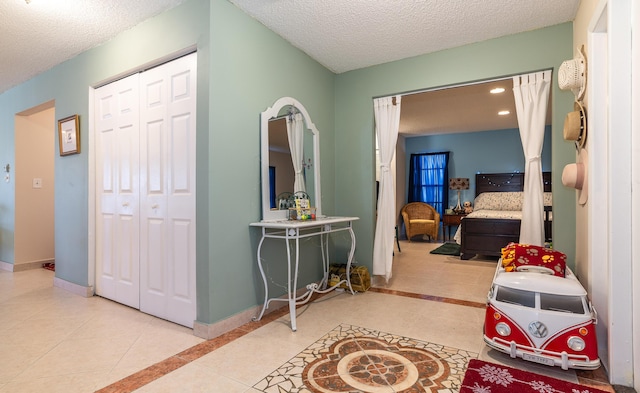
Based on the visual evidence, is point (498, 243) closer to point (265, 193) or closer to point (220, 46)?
point (265, 193)

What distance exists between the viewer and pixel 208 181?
7.55 feet

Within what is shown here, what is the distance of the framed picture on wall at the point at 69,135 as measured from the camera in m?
3.36

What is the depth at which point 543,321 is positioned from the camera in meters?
1.81

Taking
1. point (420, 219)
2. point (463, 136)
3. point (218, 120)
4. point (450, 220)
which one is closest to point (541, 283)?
point (218, 120)

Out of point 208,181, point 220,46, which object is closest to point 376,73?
point 220,46

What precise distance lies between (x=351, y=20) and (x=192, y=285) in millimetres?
2493

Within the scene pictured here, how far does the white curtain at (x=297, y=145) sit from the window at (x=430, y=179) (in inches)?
218

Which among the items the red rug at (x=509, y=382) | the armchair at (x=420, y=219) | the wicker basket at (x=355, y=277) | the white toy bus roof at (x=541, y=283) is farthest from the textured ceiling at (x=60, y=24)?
the armchair at (x=420, y=219)

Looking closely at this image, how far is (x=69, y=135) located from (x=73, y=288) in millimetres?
1616

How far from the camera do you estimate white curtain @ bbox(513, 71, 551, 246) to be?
288 cm

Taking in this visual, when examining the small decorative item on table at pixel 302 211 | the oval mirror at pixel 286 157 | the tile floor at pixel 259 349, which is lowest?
the tile floor at pixel 259 349

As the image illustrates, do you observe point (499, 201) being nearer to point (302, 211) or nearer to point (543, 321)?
point (302, 211)

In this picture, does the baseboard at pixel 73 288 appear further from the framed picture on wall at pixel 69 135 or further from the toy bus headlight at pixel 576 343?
the toy bus headlight at pixel 576 343

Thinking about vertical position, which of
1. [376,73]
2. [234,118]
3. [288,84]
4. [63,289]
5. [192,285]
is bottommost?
[63,289]
